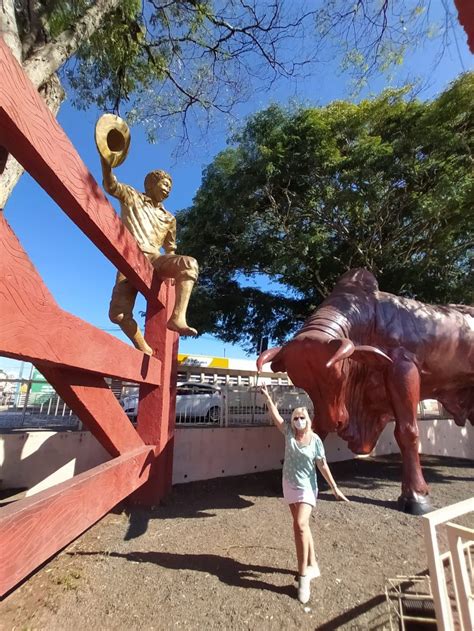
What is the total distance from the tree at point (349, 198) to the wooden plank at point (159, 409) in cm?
514

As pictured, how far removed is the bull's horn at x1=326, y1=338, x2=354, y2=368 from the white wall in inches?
121

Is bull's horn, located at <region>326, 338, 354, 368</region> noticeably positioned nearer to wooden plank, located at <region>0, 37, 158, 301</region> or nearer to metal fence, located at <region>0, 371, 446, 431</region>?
wooden plank, located at <region>0, 37, 158, 301</region>

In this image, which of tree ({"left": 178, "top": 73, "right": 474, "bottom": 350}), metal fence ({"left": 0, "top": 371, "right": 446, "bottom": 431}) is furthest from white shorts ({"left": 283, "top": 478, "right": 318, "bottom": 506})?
tree ({"left": 178, "top": 73, "right": 474, "bottom": 350})

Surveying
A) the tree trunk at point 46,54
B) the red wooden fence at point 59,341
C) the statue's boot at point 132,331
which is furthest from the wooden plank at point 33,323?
the tree trunk at point 46,54

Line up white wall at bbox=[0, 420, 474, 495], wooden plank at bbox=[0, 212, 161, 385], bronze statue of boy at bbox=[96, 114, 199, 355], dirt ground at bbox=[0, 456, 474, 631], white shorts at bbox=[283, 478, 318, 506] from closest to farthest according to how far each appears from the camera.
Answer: wooden plank at bbox=[0, 212, 161, 385], dirt ground at bbox=[0, 456, 474, 631], white shorts at bbox=[283, 478, 318, 506], bronze statue of boy at bbox=[96, 114, 199, 355], white wall at bbox=[0, 420, 474, 495]

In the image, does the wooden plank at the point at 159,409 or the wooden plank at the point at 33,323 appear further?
the wooden plank at the point at 159,409

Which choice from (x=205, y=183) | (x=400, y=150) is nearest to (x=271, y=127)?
(x=205, y=183)

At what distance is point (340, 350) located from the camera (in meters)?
4.15

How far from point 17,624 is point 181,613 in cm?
101

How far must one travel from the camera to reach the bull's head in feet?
14.3

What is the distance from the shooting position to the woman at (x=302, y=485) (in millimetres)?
2680

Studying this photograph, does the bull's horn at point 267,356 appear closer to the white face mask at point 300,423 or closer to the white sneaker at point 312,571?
the white face mask at point 300,423

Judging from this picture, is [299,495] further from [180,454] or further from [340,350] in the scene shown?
[180,454]

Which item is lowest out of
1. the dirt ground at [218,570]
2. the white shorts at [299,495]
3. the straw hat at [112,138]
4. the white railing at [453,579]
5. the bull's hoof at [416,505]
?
the dirt ground at [218,570]
